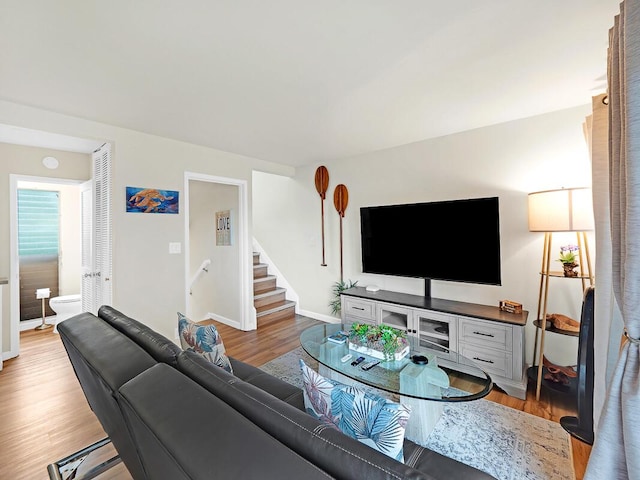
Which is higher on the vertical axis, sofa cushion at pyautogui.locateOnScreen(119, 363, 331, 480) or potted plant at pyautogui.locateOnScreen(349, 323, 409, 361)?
sofa cushion at pyautogui.locateOnScreen(119, 363, 331, 480)

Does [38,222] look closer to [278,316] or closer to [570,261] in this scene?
[278,316]

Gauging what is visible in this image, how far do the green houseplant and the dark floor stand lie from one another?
98.9 inches

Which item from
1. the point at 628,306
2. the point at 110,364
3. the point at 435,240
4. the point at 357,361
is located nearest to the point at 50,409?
the point at 110,364

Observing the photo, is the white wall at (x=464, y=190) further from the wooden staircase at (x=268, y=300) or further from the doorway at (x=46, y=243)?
the doorway at (x=46, y=243)

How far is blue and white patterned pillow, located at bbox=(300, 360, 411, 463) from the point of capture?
36.1 inches

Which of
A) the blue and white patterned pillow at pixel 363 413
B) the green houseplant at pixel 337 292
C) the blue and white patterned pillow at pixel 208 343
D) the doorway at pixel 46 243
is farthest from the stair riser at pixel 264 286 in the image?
the blue and white patterned pillow at pixel 363 413

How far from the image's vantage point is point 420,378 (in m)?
1.86

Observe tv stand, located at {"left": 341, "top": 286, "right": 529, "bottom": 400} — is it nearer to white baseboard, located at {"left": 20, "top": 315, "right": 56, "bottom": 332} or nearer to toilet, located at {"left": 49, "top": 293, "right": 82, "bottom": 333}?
toilet, located at {"left": 49, "top": 293, "right": 82, "bottom": 333}

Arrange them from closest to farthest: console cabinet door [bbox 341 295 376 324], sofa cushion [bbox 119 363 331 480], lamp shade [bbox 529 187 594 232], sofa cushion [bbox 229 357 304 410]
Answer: sofa cushion [bbox 119 363 331 480], sofa cushion [bbox 229 357 304 410], lamp shade [bbox 529 187 594 232], console cabinet door [bbox 341 295 376 324]

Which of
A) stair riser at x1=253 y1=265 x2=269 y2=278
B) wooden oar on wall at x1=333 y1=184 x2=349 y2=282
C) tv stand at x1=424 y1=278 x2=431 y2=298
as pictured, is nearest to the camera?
tv stand at x1=424 y1=278 x2=431 y2=298

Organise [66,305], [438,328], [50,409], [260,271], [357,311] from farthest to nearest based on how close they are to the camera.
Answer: [260,271] → [66,305] → [357,311] → [438,328] → [50,409]

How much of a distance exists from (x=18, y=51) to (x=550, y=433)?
4.10 metres

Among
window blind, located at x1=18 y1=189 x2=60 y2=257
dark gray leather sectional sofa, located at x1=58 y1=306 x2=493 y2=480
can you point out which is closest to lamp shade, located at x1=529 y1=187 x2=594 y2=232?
dark gray leather sectional sofa, located at x1=58 y1=306 x2=493 y2=480

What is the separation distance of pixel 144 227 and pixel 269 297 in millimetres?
2207
